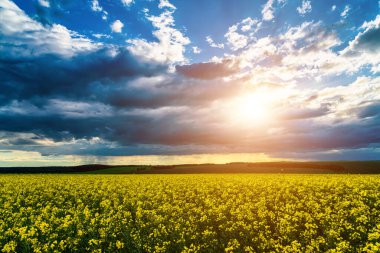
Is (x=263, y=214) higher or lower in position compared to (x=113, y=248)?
higher

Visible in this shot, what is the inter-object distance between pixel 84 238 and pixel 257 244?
8.74 metres

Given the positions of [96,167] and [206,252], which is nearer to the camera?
[206,252]

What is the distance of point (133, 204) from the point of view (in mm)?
22344

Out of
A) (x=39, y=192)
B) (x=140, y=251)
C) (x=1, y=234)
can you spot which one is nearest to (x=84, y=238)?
(x=140, y=251)

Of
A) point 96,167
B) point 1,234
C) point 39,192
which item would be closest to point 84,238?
point 1,234

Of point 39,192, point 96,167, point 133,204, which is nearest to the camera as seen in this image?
point 133,204

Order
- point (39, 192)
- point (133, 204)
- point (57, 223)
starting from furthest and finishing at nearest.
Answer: point (39, 192)
point (133, 204)
point (57, 223)

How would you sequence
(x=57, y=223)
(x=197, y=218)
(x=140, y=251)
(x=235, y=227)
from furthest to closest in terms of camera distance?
(x=197, y=218), (x=57, y=223), (x=235, y=227), (x=140, y=251)

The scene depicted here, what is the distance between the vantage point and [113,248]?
582 inches

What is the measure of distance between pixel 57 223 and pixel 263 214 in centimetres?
1155

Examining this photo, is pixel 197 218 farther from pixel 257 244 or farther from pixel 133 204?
pixel 133 204

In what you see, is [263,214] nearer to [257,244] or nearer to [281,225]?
[281,225]

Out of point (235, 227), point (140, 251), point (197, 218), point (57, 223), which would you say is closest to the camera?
point (140, 251)

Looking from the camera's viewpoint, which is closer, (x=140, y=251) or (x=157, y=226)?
(x=140, y=251)
